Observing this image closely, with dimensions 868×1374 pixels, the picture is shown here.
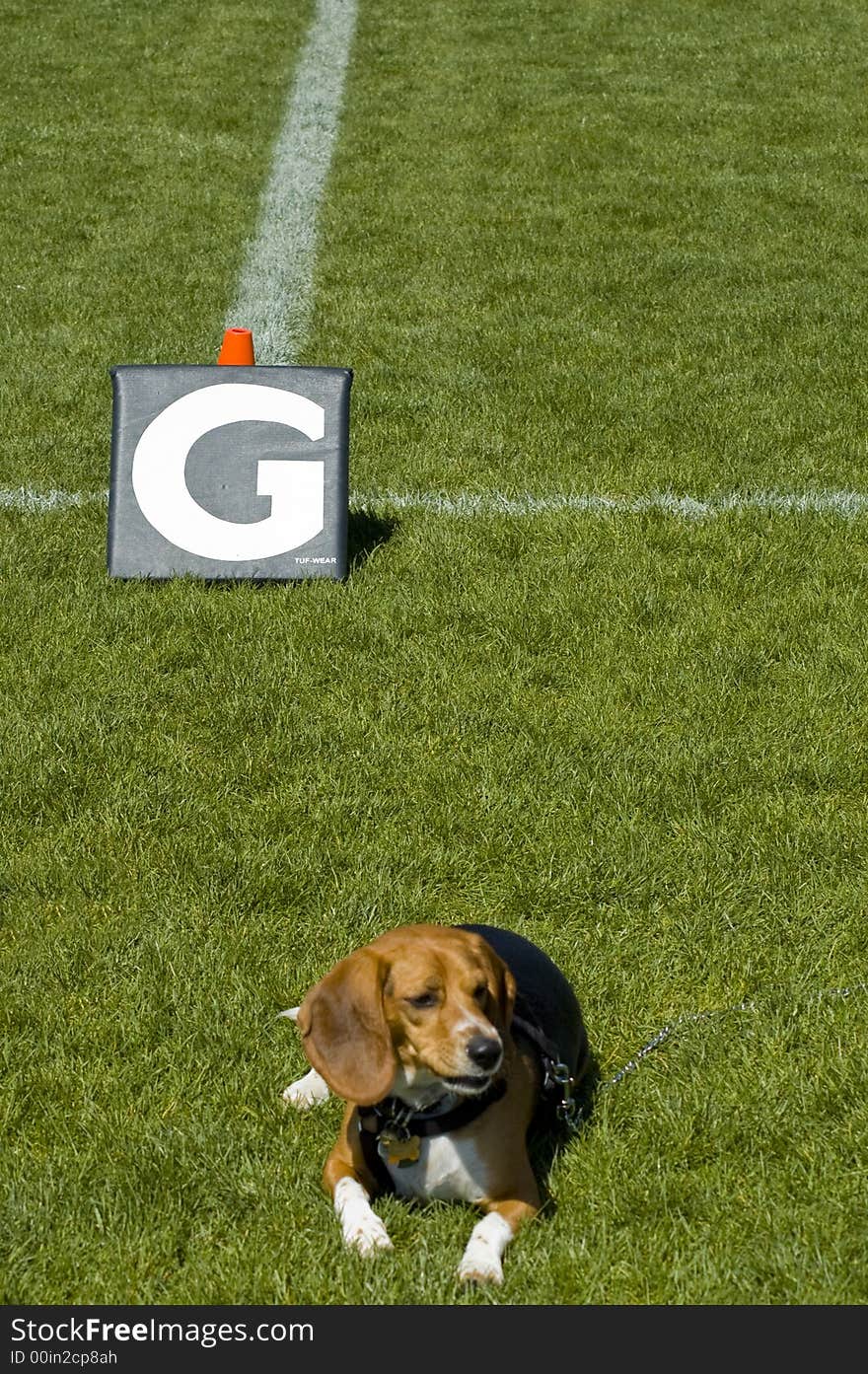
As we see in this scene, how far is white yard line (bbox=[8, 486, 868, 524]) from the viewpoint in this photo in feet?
21.2

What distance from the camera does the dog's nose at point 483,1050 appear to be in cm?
255

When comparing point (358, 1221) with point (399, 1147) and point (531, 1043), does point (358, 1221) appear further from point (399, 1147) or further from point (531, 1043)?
point (531, 1043)

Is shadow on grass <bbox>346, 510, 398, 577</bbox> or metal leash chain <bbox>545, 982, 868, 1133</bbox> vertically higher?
metal leash chain <bbox>545, 982, 868, 1133</bbox>

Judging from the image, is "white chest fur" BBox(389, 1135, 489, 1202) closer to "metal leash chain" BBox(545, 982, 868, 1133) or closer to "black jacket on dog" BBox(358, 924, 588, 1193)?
"black jacket on dog" BBox(358, 924, 588, 1193)

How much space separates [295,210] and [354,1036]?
31.5ft

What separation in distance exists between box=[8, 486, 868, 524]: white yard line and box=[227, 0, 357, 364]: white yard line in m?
2.21

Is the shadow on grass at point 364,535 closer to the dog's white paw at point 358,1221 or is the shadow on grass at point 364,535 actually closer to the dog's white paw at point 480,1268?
the dog's white paw at point 358,1221

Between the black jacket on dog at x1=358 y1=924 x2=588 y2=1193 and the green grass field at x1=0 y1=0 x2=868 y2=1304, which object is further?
the green grass field at x1=0 y1=0 x2=868 y2=1304

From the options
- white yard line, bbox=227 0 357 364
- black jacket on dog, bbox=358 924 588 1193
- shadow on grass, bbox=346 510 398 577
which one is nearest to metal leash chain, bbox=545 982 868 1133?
black jacket on dog, bbox=358 924 588 1193

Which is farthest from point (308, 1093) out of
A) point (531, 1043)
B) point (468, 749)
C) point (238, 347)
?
point (238, 347)

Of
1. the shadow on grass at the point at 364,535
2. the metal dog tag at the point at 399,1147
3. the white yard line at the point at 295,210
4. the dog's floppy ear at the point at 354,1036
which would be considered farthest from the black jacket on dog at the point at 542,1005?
the white yard line at the point at 295,210

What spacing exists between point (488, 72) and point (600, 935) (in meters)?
13.0

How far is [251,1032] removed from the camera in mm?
3391

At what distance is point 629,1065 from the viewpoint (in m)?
3.27
